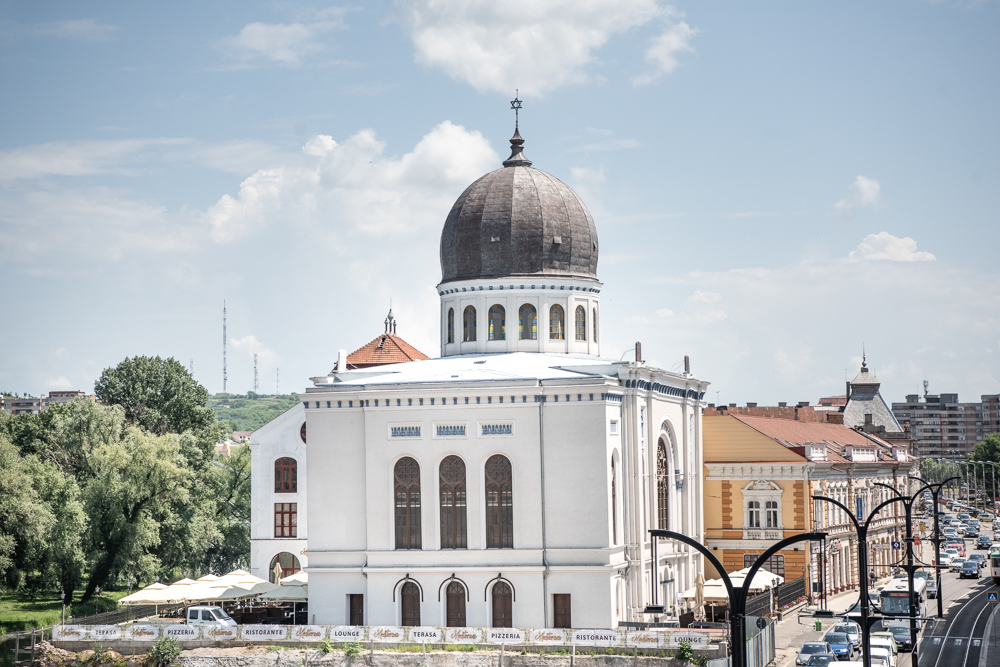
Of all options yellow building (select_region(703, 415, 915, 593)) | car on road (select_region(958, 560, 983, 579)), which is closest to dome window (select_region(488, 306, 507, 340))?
yellow building (select_region(703, 415, 915, 593))

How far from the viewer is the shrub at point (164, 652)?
45562 mm

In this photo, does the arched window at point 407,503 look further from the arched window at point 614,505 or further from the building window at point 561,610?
the arched window at point 614,505

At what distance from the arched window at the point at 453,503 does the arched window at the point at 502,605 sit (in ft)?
7.01

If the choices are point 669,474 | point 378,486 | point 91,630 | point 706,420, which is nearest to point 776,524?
point 706,420

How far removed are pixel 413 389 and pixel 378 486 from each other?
412 cm

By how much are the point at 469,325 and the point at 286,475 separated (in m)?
14.4

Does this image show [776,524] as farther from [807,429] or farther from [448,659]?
[448,659]

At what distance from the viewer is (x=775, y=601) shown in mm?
59812

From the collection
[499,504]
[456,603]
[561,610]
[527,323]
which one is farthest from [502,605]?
[527,323]

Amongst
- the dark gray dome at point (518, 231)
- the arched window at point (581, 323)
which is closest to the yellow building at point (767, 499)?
the arched window at point (581, 323)

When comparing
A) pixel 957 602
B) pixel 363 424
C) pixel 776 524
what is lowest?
pixel 957 602

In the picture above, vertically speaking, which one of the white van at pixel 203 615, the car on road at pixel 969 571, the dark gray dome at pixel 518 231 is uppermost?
the dark gray dome at pixel 518 231

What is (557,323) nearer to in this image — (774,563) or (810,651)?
(810,651)

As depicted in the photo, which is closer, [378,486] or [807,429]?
[378,486]
